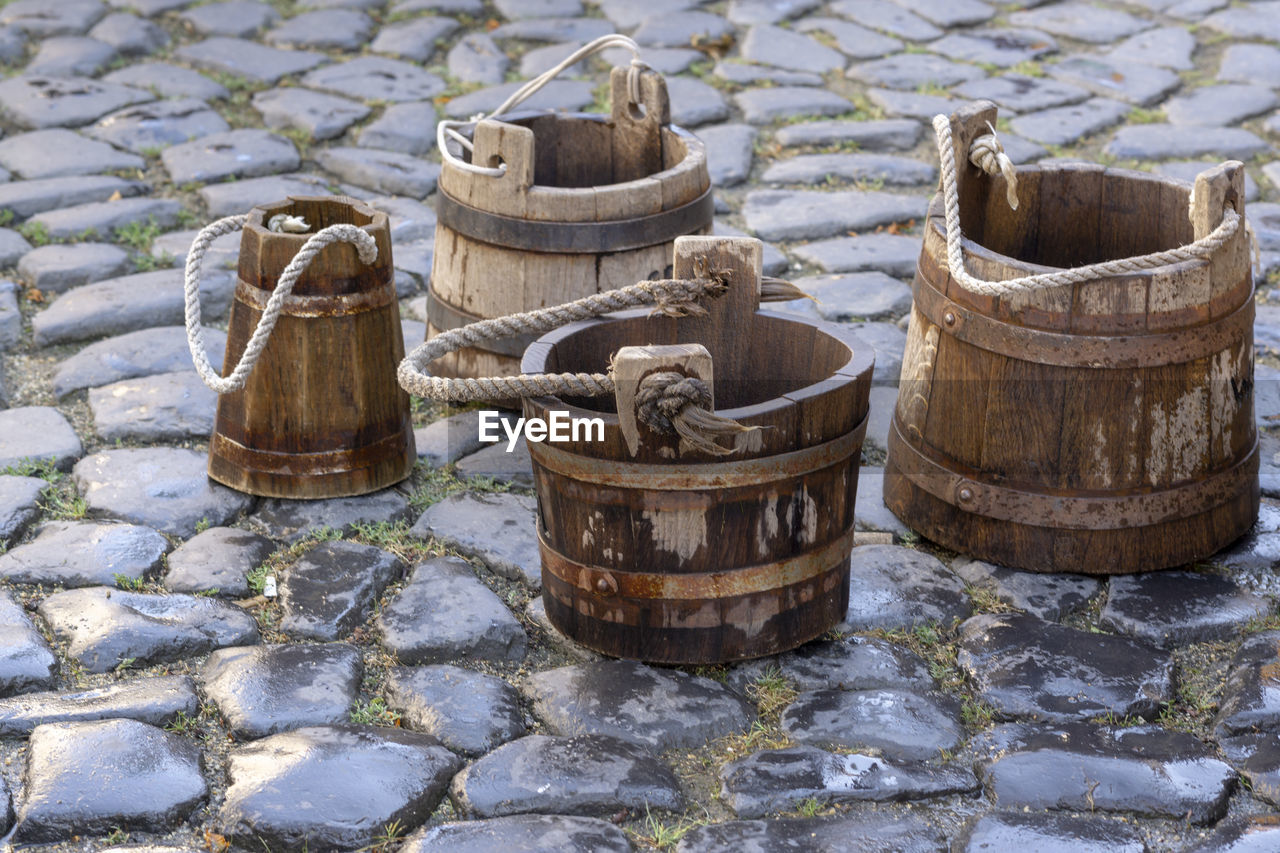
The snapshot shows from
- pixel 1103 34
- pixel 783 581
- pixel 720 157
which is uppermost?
pixel 1103 34

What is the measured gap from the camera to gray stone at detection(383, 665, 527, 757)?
2.65m

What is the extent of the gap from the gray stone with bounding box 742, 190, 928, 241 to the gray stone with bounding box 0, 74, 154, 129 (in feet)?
8.76

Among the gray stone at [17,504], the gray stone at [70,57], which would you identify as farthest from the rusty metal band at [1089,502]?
the gray stone at [70,57]

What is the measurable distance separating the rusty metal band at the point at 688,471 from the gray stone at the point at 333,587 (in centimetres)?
66

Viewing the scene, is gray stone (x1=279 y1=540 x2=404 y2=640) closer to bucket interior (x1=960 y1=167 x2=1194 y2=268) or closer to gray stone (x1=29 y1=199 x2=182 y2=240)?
bucket interior (x1=960 y1=167 x2=1194 y2=268)

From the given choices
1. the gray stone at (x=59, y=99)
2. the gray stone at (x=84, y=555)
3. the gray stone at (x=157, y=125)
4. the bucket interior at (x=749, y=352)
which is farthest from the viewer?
the gray stone at (x=59, y=99)

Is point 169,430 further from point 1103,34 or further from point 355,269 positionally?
point 1103,34

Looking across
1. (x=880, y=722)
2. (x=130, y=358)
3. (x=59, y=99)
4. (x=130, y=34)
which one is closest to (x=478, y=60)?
(x=130, y=34)

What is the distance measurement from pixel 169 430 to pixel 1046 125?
364 centimetres

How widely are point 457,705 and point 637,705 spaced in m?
0.35

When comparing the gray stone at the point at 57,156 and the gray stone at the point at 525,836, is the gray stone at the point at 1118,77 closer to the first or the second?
the gray stone at the point at 57,156

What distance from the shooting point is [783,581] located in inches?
109

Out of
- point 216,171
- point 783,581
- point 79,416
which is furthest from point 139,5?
point 783,581

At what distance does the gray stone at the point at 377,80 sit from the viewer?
5941 millimetres
